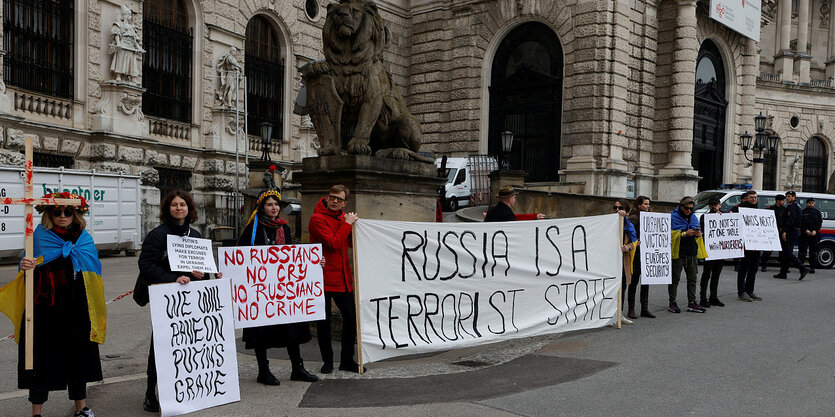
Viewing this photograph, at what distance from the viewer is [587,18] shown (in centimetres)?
2627

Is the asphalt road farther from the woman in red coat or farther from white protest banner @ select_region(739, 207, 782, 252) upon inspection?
white protest banner @ select_region(739, 207, 782, 252)

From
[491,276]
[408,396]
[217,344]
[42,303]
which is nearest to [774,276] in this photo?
[491,276]

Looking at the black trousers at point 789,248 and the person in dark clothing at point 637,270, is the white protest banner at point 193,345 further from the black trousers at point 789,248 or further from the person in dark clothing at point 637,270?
the black trousers at point 789,248

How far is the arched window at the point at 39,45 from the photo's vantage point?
17328 millimetres

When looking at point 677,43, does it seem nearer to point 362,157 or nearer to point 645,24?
point 645,24

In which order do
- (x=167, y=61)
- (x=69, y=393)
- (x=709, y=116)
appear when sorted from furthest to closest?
1. (x=709, y=116)
2. (x=167, y=61)
3. (x=69, y=393)

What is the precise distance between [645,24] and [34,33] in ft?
74.8

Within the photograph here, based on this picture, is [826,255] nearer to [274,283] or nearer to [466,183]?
[466,183]

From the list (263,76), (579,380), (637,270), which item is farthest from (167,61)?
(579,380)

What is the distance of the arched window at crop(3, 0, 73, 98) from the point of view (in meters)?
17.3

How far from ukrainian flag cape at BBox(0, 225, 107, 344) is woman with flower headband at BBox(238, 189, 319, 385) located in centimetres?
136

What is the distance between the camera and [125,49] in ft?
A: 63.8

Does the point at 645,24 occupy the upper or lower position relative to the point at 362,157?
upper

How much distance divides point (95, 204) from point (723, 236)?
15.3m
